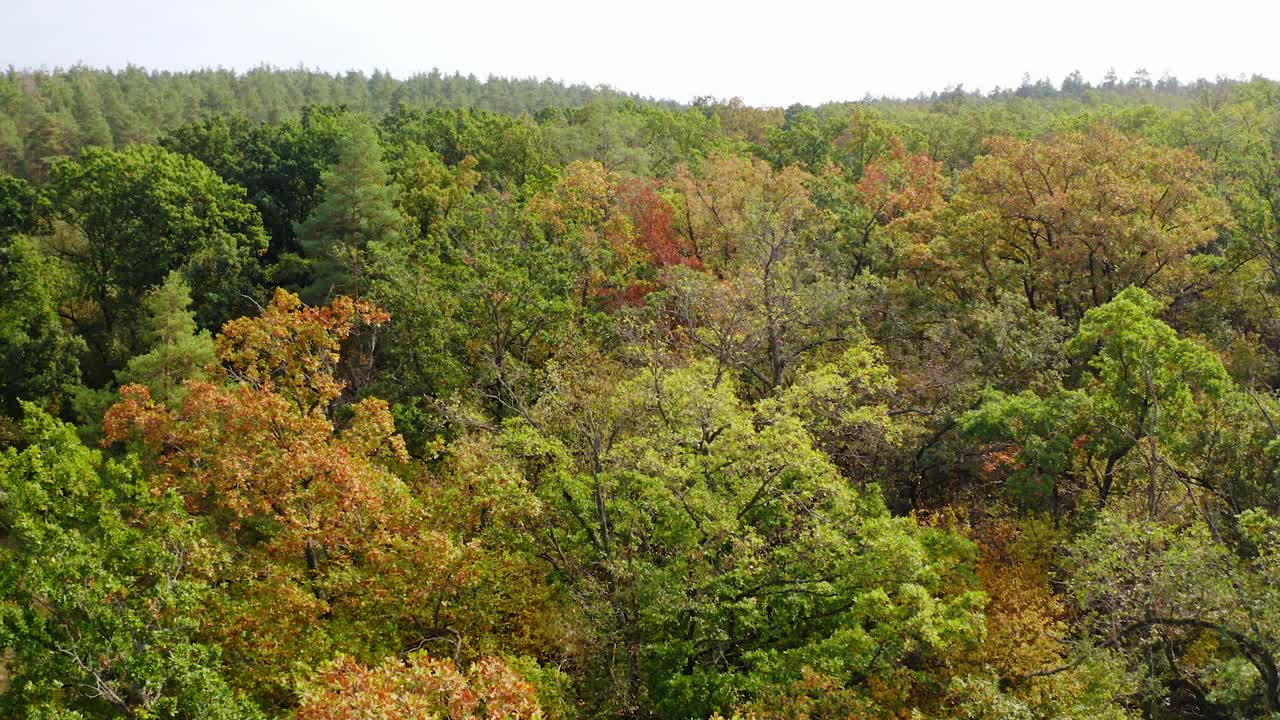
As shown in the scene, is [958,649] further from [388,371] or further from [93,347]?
[93,347]

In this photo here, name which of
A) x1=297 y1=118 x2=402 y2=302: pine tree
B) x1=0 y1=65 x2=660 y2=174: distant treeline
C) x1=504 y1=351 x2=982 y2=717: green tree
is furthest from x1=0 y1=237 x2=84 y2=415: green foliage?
x1=0 y1=65 x2=660 y2=174: distant treeline

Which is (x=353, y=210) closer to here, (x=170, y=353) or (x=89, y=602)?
(x=170, y=353)

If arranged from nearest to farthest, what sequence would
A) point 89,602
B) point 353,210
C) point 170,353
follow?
point 89,602, point 170,353, point 353,210

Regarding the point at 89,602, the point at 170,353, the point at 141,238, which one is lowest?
the point at 89,602

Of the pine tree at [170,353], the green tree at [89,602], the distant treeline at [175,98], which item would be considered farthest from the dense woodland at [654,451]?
the distant treeline at [175,98]

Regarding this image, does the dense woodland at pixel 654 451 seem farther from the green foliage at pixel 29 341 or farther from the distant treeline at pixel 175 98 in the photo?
the distant treeline at pixel 175 98

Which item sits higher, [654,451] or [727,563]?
[654,451]

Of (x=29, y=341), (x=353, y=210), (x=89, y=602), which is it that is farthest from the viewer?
(x=353, y=210)

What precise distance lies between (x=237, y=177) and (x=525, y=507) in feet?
127

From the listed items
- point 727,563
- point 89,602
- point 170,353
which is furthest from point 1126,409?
point 170,353

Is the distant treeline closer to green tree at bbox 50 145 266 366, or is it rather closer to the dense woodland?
green tree at bbox 50 145 266 366

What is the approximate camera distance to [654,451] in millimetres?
18906

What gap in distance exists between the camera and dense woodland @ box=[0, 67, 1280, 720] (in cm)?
1525

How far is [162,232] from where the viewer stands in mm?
39812
